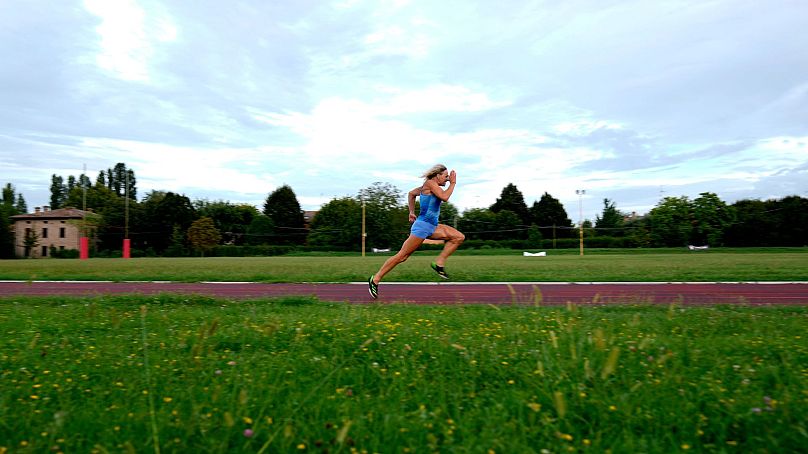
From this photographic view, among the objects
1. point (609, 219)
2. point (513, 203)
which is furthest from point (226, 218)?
point (609, 219)

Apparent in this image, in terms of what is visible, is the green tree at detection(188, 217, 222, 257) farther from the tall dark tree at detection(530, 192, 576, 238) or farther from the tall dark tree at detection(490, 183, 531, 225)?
the tall dark tree at detection(530, 192, 576, 238)

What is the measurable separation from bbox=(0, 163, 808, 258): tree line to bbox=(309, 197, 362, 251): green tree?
17cm

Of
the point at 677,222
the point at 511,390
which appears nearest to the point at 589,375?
the point at 511,390

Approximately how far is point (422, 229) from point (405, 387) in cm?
525

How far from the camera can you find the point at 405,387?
3291 millimetres

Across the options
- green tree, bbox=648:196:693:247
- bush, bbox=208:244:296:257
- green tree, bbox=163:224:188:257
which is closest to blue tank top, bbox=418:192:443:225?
bush, bbox=208:244:296:257

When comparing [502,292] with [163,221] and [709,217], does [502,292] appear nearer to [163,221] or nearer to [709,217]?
[163,221]

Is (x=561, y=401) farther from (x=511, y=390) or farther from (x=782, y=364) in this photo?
(x=782, y=364)

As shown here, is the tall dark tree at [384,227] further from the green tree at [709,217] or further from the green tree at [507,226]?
the green tree at [709,217]

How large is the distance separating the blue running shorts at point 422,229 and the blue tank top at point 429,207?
0.20ft

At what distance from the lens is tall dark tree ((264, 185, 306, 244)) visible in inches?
3629

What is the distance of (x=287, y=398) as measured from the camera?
3.03m

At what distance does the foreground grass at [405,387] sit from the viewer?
2.56 m

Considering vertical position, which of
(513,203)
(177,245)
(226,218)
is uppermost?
(513,203)
